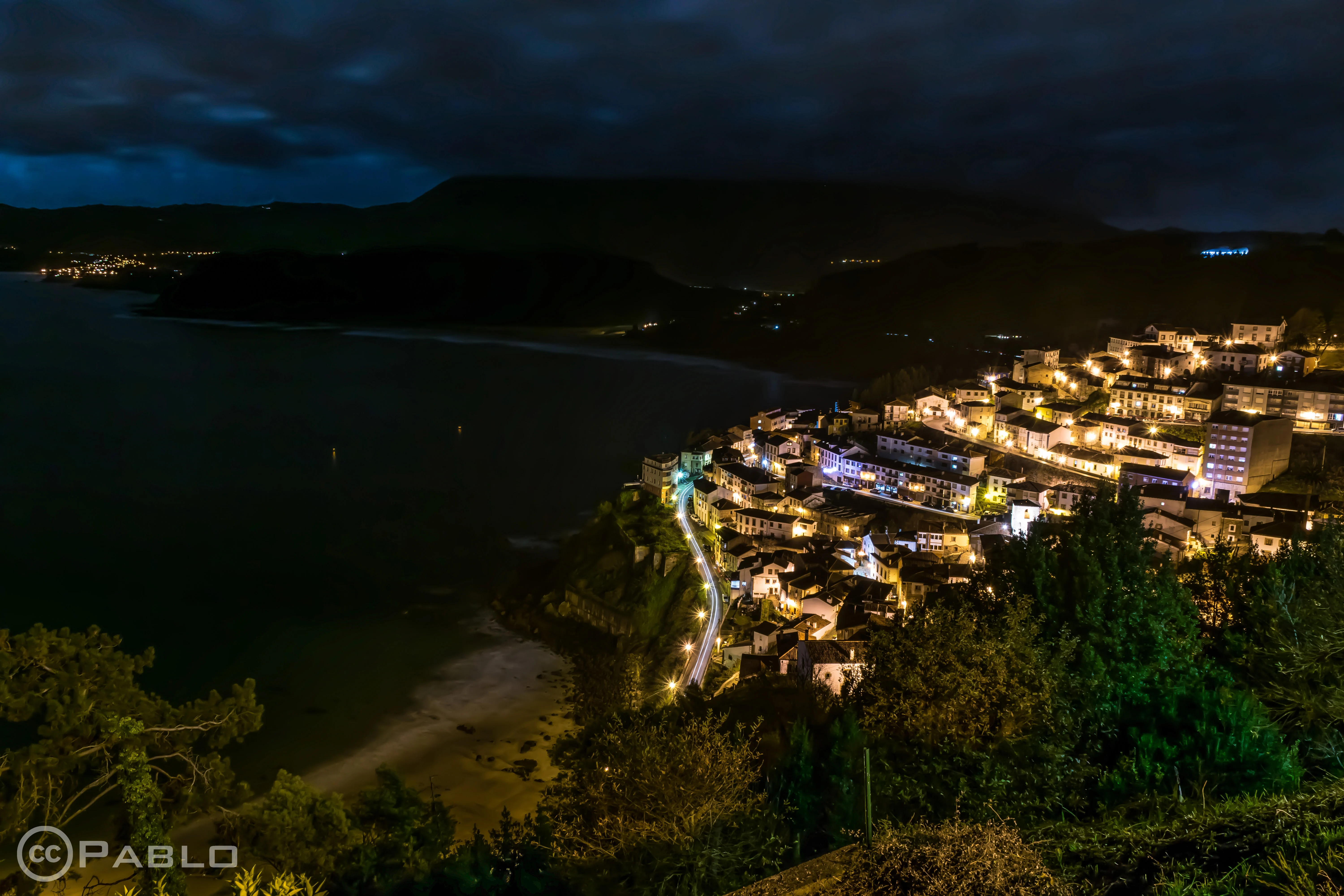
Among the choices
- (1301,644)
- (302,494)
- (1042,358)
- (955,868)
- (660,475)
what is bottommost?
(302,494)

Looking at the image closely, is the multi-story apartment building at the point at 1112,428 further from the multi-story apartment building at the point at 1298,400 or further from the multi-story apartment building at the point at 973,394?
the multi-story apartment building at the point at 973,394

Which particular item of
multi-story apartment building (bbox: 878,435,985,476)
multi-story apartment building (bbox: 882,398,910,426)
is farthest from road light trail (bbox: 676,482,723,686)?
multi-story apartment building (bbox: 882,398,910,426)

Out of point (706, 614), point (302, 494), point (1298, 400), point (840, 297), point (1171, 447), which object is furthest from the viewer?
point (840, 297)

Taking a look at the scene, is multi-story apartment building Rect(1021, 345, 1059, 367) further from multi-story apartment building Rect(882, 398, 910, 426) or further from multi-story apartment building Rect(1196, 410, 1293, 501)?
multi-story apartment building Rect(1196, 410, 1293, 501)

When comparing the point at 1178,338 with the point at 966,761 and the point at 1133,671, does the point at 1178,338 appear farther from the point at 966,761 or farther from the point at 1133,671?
the point at 966,761

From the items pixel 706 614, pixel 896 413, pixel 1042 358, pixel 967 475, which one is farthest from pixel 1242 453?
pixel 706 614

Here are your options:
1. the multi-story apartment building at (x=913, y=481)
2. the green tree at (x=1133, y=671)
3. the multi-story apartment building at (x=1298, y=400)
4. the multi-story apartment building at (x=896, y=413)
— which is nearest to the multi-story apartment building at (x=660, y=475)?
the multi-story apartment building at (x=913, y=481)

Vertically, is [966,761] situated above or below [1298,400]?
below
